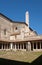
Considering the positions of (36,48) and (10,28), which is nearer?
(36,48)

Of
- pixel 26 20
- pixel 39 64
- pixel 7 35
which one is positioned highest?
pixel 26 20

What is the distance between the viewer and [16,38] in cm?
4662

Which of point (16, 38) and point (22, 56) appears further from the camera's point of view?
point (16, 38)

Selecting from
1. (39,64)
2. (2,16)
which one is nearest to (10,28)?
(2,16)

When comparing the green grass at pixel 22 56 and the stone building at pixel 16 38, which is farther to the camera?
the stone building at pixel 16 38

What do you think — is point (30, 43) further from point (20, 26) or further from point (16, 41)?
point (20, 26)

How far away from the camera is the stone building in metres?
41.3

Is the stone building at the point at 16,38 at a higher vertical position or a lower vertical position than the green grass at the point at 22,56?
higher

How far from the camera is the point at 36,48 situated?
40344 millimetres

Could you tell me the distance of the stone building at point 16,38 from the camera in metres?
41.3

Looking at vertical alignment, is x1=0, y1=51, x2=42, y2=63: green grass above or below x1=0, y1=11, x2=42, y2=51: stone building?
below

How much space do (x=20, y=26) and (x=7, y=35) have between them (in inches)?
276

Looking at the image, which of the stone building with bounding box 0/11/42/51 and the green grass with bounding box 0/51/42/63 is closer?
the green grass with bounding box 0/51/42/63

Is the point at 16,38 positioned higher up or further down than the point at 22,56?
higher up
